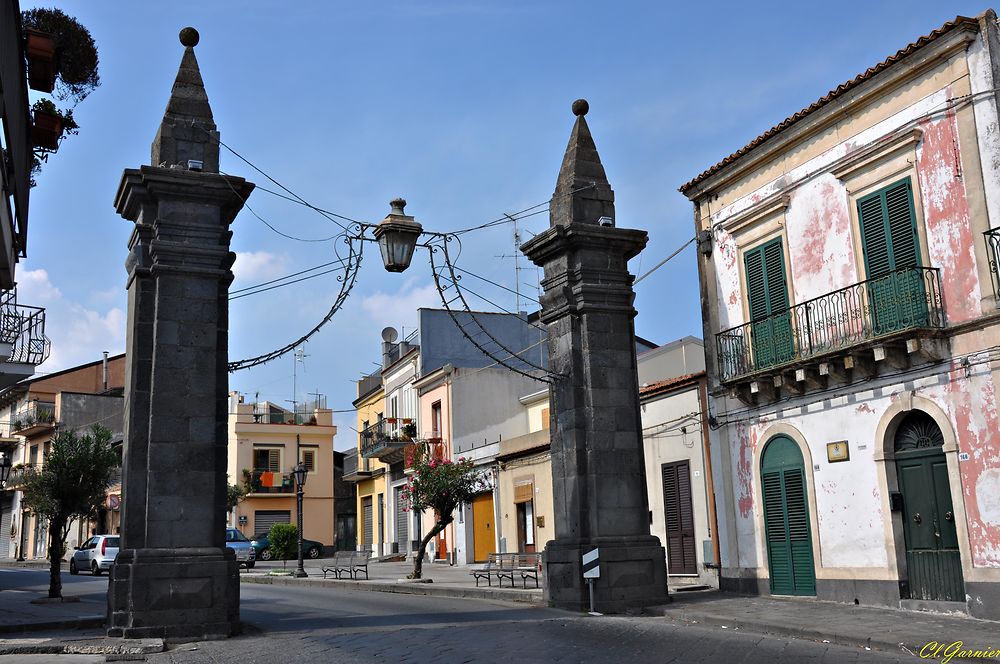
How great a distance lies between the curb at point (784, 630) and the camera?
1093 centimetres

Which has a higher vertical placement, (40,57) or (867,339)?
(40,57)

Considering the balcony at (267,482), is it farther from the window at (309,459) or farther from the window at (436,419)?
the window at (436,419)

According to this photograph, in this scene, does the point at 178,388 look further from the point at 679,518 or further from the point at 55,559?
the point at 679,518

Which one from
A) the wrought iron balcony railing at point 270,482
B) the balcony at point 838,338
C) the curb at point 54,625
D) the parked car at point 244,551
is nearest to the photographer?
the curb at point 54,625

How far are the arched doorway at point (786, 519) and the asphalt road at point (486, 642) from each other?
3.93 m

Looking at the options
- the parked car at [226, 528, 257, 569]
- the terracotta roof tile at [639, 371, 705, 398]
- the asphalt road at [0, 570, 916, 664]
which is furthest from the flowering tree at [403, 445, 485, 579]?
the parked car at [226, 528, 257, 569]

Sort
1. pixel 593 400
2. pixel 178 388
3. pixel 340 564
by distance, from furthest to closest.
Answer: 1. pixel 340 564
2. pixel 593 400
3. pixel 178 388

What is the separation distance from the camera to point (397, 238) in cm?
1496

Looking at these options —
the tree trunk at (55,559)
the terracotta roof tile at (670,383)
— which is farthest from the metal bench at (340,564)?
the terracotta roof tile at (670,383)

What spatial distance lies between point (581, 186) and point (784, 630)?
25.3 ft

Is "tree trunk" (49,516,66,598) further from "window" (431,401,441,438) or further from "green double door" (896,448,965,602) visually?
"window" (431,401,441,438)

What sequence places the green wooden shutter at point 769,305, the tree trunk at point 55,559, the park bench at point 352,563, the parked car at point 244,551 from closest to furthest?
the green wooden shutter at point 769,305 → the tree trunk at point 55,559 → the park bench at point 352,563 → the parked car at point 244,551

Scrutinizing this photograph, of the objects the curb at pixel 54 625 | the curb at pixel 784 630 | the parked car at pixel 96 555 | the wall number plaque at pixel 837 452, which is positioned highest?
the wall number plaque at pixel 837 452

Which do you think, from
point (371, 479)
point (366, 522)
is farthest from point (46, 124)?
point (366, 522)
